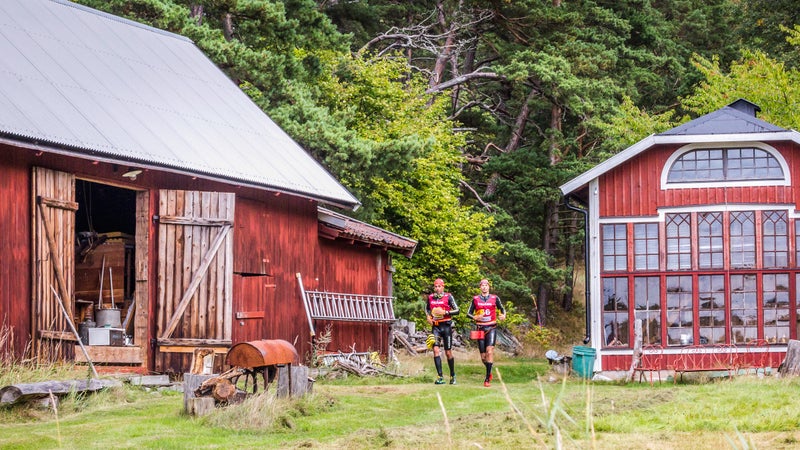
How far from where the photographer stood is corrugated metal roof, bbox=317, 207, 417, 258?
21.8 meters

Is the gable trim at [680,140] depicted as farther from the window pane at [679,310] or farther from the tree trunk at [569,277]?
the tree trunk at [569,277]

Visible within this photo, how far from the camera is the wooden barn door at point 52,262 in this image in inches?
597

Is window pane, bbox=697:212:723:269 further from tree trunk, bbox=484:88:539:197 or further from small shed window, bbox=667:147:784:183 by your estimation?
tree trunk, bbox=484:88:539:197

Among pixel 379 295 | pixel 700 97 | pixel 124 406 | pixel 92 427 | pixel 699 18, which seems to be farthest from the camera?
pixel 699 18

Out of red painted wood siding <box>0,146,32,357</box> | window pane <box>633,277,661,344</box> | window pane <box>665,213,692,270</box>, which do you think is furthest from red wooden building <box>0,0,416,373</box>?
window pane <box>665,213,692,270</box>

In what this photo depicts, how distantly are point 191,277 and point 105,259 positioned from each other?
12.3 feet

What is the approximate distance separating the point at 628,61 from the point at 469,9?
6224 mm

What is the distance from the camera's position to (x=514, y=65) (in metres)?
37.5

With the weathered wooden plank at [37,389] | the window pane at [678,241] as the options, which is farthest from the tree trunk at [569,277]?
the weathered wooden plank at [37,389]

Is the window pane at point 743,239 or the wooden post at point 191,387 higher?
the window pane at point 743,239

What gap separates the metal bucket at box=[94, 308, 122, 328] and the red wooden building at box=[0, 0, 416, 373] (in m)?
0.04

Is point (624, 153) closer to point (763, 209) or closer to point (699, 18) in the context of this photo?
point (763, 209)

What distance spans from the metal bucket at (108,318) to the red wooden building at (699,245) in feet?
30.0

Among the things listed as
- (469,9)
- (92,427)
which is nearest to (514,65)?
(469,9)
